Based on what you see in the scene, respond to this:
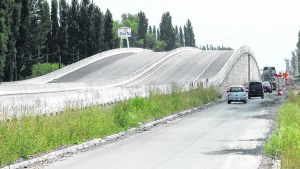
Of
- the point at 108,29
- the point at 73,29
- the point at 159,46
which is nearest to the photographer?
the point at 73,29

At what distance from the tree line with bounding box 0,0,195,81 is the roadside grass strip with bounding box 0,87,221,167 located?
34958mm

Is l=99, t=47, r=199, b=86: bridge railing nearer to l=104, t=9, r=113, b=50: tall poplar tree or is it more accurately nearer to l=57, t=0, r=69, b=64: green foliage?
l=104, t=9, r=113, b=50: tall poplar tree

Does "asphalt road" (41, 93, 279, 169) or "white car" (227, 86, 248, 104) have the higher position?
"white car" (227, 86, 248, 104)

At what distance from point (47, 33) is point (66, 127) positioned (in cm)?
7144

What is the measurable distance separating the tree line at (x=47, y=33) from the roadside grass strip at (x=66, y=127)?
34958mm

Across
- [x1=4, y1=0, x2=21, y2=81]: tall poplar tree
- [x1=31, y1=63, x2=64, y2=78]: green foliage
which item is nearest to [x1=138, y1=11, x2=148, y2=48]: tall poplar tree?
[x1=31, y1=63, x2=64, y2=78]: green foliage

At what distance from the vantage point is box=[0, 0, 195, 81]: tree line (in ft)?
202

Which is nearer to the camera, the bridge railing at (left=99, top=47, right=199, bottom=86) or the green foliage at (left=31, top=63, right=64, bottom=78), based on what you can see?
the bridge railing at (left=99, top=47, right=199, bottom=86)

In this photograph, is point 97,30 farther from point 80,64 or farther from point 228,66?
point 228,66

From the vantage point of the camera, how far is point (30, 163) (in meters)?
12.1

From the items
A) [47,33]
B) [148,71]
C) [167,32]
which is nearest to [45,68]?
[47,33]

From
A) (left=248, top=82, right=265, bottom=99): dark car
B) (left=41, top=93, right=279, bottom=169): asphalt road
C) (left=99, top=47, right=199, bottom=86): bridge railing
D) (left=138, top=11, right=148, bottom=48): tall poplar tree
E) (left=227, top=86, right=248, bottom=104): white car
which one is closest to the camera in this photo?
(left=41, top=93, right=279, bottom=169): asphalt road

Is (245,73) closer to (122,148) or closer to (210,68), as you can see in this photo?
(210,68)

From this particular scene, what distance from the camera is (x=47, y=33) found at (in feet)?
279
